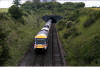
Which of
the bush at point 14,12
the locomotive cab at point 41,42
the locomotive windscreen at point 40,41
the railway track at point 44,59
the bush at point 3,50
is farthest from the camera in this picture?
the bush at point 14,12

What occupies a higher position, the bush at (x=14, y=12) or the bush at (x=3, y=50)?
the bush at (x=14, y=12)

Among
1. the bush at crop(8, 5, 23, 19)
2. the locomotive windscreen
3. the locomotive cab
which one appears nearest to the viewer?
the locomotive cab

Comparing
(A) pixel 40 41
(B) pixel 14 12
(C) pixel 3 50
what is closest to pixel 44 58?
(A) pixel 40 41

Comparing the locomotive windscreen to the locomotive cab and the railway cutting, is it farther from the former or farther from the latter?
the railway cutting

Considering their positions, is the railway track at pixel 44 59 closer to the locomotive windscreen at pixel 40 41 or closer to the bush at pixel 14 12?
the locomotive windscreen at pixel 40 41

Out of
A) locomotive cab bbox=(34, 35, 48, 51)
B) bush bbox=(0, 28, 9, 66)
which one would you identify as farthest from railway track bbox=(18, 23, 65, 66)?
bush bbox=(0, 28, 9, 66)

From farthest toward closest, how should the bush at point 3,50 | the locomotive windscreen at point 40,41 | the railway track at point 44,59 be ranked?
the locomotive windscreen at point 40,41, the railway track at point 44,59, the bush at point 3,50

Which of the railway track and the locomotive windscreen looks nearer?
the railway track

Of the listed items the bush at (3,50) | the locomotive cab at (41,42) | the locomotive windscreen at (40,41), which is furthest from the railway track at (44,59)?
the bush at (3,50)

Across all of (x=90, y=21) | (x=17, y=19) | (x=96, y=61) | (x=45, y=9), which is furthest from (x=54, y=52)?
(x=45, y=9)

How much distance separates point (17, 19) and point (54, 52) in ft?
95.0

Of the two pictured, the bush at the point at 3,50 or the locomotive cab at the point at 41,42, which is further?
the locomotive cab at the point at 41,42

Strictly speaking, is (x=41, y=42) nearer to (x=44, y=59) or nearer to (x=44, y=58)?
(x=44, y=58)

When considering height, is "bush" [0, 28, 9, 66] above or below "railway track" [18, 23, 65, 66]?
above
